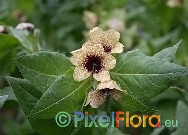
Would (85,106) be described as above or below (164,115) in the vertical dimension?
below

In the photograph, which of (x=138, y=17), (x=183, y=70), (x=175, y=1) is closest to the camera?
(x=183, y=70)

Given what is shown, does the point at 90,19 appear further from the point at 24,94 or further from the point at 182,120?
the point at 24,94

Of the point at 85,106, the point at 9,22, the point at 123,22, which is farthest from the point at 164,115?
the point at 9,22

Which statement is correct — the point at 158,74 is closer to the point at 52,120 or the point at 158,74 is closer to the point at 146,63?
the point at 146,63

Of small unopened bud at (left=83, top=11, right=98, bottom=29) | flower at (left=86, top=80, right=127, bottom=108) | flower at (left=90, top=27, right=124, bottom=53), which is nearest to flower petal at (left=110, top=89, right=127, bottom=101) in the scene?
flower at (left=86, top=80, right=127, bottom=108)

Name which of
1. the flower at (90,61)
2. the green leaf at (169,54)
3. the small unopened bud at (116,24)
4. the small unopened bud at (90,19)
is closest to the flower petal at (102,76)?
the flower at (90,61)

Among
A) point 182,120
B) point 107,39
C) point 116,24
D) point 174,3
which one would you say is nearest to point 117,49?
point 107,39

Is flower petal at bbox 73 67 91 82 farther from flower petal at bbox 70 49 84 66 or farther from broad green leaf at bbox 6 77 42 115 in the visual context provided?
broad green leaf at bbox 6 77 42 115
